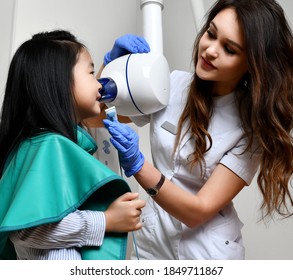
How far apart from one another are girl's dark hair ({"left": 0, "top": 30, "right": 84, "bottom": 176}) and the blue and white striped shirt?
0.79ft

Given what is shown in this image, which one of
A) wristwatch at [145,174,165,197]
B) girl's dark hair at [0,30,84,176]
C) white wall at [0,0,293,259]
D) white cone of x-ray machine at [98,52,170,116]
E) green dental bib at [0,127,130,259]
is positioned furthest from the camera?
white wall at [0,0,293,259]

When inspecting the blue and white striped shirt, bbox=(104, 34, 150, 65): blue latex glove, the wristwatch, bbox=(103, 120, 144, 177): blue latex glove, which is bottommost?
the blue and white striped shirt

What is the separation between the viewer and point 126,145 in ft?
3.61

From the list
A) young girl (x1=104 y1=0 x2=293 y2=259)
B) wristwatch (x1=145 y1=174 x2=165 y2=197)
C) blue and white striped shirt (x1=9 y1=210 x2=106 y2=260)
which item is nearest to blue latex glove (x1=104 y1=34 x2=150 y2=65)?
young girl (x1=104 y1=0 x2=293 y2=259)

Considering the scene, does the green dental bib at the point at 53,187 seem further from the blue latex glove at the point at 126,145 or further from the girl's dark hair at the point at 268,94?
the girl's dark hair at the point at 268,94

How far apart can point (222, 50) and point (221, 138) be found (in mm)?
303

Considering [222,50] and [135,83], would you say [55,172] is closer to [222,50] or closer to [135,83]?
[135,83]

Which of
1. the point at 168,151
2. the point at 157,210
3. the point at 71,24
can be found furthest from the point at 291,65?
the point at 71,24

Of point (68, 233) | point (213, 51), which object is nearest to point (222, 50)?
point (213, 51)

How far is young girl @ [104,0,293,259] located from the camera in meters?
1.22

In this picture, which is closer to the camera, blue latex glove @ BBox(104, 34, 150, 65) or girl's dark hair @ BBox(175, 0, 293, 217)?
girl's dark hair @ BBox(175, 0, 293, 217)

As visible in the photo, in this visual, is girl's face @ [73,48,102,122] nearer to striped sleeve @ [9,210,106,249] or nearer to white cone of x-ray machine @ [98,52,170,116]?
white cone of x-ray machine @ [98,52,170,116]

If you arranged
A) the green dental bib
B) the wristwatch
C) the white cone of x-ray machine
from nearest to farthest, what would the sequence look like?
1. the green dental bib
2. the wristwatch
3. the white cone of x-ray machine

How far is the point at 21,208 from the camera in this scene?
0.91m
